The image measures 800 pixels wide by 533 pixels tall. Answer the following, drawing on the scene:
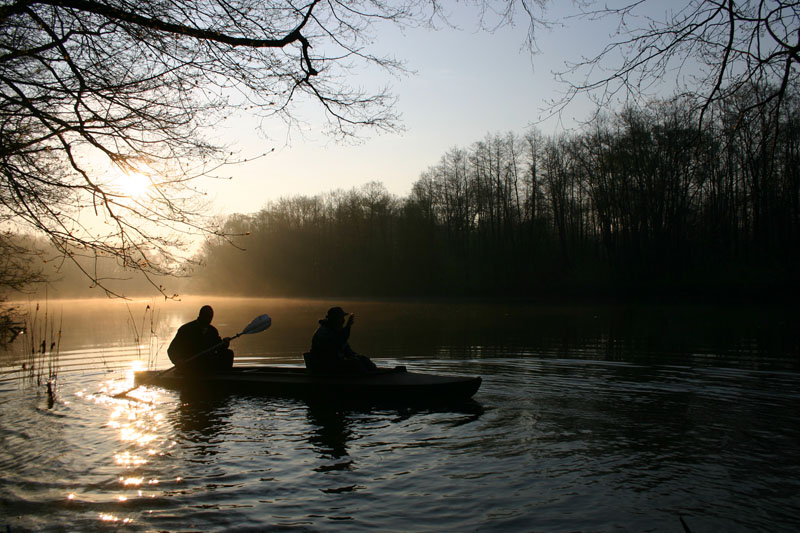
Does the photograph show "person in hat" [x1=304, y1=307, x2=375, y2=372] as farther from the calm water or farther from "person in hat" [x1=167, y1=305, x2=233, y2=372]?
"person in hat" [x1=167, y1=305, x2=233, y2=372]

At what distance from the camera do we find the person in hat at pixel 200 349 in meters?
11.1

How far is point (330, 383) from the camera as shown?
376 inches

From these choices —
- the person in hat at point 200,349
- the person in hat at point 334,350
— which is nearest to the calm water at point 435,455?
the person in hat at point 200,349

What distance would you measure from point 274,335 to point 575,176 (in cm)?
3043

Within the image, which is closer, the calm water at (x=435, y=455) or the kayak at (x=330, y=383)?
the calm water at (x=435, y=455)

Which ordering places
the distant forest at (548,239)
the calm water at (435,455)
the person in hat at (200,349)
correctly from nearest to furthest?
the calm water at (435,455), the person in hat at (200,349), the distant forest at (548,239)

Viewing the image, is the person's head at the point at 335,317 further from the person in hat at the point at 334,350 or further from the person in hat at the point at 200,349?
the person in hat at the point at 200,349

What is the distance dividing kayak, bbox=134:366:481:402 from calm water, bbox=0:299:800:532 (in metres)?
0.26

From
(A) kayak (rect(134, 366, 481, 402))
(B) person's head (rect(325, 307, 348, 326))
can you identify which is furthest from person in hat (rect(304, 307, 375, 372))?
(A) kayak (rect(134, 366, 481, 402))

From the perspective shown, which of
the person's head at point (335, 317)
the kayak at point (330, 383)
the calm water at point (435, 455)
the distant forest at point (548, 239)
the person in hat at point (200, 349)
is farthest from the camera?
the distant forest at point (548, 239)

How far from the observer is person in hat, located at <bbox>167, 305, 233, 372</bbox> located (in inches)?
439

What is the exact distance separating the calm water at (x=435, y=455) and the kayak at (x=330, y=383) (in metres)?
0.26

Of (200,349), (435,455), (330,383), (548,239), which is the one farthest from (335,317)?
(548,239)

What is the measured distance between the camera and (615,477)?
576 cm
